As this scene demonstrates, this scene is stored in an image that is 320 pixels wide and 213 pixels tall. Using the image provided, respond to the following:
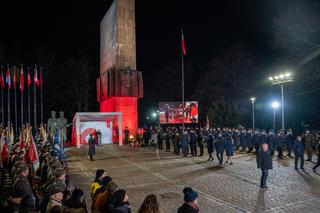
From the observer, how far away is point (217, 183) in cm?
1280

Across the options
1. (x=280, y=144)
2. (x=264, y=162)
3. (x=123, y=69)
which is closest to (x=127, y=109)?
(x=123, y=69)

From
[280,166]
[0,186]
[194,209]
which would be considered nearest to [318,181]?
[280,166]

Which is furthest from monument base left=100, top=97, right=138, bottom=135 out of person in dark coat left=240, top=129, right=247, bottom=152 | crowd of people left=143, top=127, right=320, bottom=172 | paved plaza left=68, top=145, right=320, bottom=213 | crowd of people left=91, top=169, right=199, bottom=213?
crowd of people left=91, top=169, right=199, bottom=213

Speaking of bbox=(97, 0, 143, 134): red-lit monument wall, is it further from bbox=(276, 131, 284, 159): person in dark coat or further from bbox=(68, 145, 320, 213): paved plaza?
bbox=(276, 131, 284, 159): person in dark coat

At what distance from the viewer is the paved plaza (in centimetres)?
974

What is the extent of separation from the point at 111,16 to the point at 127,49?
483 centimetres

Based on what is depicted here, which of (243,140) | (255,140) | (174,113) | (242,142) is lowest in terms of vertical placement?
(242,142)

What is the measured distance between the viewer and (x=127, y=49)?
34875 mm

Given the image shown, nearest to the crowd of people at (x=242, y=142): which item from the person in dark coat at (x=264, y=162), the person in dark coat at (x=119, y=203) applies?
the person in dark coat at (x=264, y=162)

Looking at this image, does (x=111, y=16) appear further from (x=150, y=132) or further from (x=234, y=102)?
(x=234, y=102)

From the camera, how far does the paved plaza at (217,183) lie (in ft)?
32.0

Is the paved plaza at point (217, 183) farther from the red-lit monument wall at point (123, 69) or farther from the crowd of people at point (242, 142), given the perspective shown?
the red-lit monument wall at point (123, 69)

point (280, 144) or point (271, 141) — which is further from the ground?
point (271, 141)

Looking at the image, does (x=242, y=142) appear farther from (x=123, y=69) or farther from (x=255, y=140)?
(x=123, y=69)
